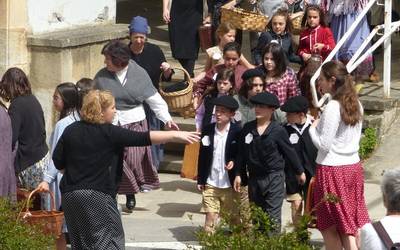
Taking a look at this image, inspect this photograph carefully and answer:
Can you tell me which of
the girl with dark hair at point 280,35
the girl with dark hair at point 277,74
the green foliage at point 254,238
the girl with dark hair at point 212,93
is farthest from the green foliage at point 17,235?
the girl with dark hair at point 280,35

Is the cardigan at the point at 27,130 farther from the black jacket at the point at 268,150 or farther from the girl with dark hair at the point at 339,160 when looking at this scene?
the girl with dark hair at the point at 339,160

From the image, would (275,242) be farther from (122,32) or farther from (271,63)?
(122,32)

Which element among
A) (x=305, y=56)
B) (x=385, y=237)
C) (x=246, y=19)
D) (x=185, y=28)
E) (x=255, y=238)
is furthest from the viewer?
(x=185, y=28)

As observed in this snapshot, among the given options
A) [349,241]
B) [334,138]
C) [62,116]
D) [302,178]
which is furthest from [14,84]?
[349,241]

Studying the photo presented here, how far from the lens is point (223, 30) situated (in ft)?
39.3

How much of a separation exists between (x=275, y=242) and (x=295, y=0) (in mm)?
6950

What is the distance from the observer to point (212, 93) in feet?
36.4

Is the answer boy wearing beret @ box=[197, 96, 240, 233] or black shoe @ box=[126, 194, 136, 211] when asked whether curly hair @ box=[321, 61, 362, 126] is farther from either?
black shoe @ box=[126, 194, 136, 211]

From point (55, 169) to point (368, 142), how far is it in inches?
159

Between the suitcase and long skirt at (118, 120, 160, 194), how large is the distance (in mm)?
287

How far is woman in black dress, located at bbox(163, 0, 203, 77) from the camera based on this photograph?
1338cm

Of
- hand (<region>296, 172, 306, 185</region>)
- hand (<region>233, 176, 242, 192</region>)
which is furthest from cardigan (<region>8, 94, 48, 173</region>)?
hand (<region>296, 172, 306, 185</region>)

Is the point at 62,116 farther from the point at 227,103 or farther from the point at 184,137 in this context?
the point at 184,137

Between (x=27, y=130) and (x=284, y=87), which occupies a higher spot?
(x=284, y=87)
